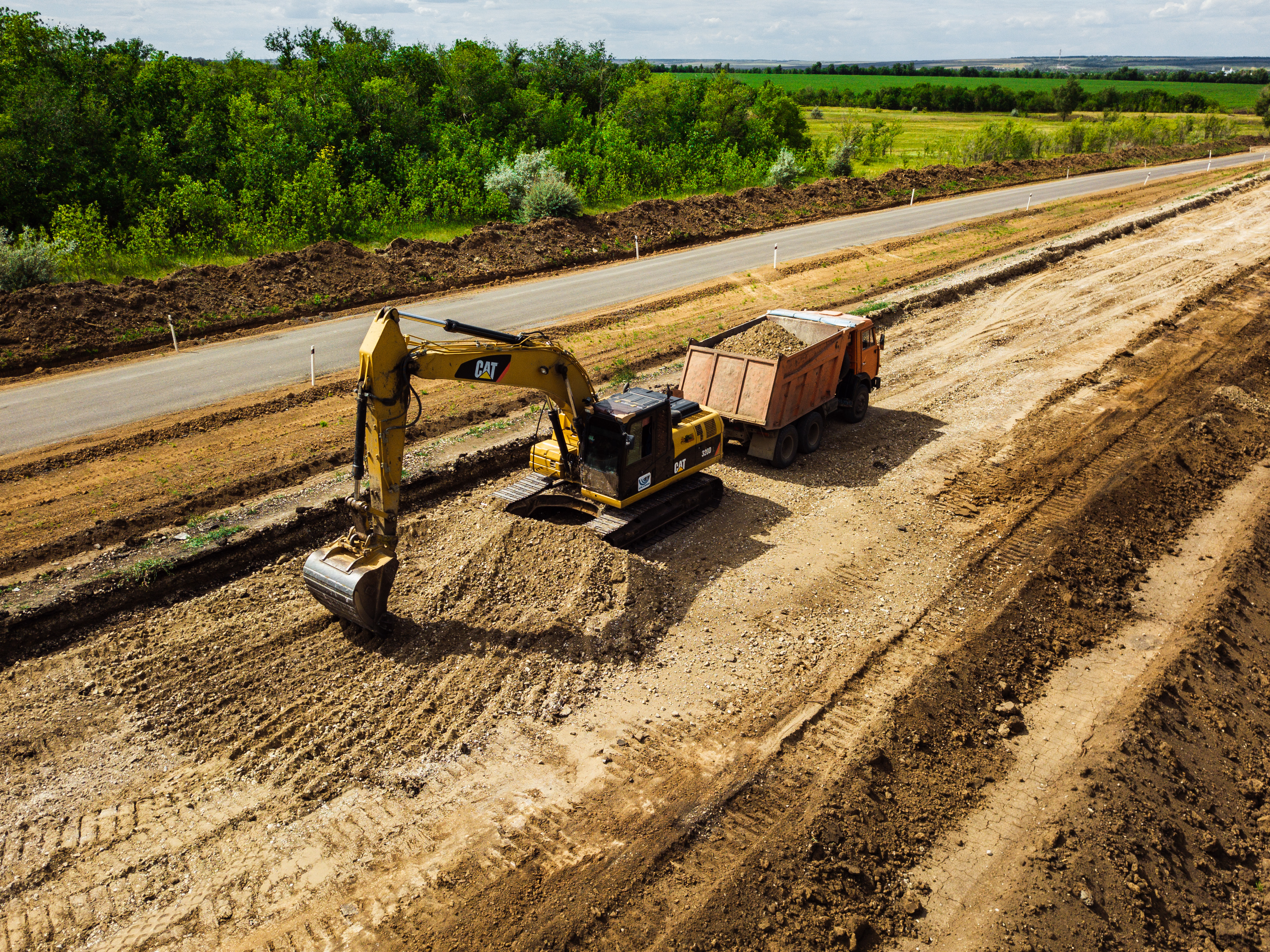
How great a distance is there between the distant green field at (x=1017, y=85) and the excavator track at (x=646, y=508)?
9779cm

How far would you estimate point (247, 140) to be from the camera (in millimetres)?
34219

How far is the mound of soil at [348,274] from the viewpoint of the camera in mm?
21797

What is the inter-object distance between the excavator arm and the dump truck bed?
15.6ft

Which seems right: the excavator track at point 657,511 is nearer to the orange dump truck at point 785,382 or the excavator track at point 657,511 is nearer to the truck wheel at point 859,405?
the orange dump truck at point 785,382

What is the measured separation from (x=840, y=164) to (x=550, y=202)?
26153 millimetres

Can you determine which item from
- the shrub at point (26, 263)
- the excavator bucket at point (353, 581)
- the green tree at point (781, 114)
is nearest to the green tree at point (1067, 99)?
the green tree at point (781, 114)

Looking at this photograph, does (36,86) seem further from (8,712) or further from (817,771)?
(817,771)

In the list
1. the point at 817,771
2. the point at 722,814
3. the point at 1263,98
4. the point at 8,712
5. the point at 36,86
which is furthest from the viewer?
the point at 1263,98

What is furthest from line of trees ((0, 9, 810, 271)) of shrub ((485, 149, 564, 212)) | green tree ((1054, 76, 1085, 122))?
green tree ((1054, 76, 1085, 122))

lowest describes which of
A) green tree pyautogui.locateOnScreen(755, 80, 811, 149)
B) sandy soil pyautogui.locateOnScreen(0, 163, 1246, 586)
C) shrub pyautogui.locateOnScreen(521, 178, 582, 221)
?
sandy soil pyautogui.locateOnScreen(0, 163, 1246, 586)

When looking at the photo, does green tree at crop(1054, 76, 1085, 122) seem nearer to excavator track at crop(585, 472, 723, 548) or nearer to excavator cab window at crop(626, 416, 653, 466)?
excavator track at crop(585, 472, 723, 548)

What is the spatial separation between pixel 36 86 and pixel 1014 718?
1398 inches

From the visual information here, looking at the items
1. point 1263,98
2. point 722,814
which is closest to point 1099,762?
point 722,814

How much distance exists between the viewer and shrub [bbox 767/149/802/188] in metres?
47.3
